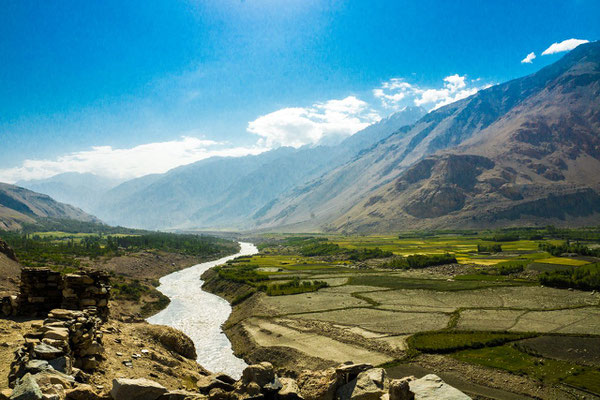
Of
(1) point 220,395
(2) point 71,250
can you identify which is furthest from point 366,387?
(2) point 71,250

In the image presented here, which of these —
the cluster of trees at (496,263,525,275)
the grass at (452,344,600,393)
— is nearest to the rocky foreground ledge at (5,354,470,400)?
the grass at (452,344,600,393)

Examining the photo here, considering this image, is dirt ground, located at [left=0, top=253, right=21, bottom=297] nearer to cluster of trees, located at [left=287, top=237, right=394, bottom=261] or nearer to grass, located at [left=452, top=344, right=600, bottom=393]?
grass, located at [left=452, top=344, right=600, bottom=393]

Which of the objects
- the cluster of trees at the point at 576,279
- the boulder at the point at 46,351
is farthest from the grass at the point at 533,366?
the cluster of trees at the point at 576,279

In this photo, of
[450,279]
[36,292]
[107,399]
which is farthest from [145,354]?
[450,279]

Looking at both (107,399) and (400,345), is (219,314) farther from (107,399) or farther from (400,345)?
(107,399)

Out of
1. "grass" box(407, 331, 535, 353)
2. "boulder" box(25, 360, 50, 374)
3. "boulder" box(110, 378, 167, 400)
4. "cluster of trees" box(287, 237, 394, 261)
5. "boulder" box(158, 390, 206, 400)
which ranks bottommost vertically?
"cluster of trees" box(287, 237, 394, 261)

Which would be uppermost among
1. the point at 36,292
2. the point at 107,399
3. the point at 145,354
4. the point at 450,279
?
the point at 36,292
